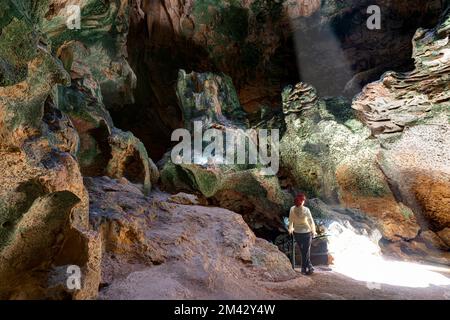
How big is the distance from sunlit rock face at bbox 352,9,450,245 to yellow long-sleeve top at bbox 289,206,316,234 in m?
5.40

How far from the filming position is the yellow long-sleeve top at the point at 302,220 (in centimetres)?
530

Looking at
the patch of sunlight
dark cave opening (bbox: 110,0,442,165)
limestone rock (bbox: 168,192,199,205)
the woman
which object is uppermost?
dark cave opening (bbox: 110,0,442,165)

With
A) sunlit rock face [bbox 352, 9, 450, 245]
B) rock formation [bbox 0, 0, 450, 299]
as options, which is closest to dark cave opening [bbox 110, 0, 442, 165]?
rock formation [bbox 0, 0, 450, 299]

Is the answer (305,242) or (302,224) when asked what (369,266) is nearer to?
(305,242)

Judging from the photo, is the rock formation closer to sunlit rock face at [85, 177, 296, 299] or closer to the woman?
sunlit rock face at [85, 177, 296, 299]

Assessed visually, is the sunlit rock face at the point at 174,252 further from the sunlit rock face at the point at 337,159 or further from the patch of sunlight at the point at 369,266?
the sunlit rock face at the point at 337,159

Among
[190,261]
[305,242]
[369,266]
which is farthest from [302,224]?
[369,266]

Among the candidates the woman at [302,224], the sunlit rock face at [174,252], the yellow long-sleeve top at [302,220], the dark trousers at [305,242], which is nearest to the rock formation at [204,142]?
the sunlit rock face at [174,252]

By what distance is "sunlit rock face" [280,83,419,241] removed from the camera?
10.0 metres

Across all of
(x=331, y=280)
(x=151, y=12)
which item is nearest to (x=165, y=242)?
(x=331, y=280)

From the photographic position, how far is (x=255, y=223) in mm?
11789

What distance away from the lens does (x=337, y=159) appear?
10.5 metres
